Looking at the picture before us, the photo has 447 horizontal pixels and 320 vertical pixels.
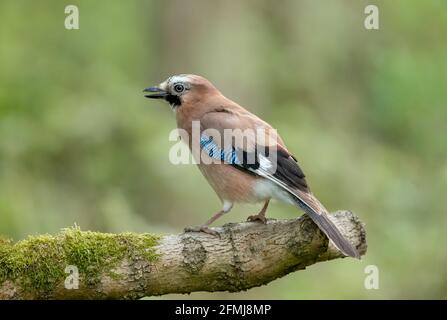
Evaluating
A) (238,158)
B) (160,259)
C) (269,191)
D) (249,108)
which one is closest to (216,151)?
(238,158)

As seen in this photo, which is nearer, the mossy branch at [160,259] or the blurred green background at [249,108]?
the mossy branch at [160,259]

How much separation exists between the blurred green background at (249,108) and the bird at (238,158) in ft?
8.11

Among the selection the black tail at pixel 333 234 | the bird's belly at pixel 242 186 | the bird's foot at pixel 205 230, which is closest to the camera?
the black tail at pixel 333 234

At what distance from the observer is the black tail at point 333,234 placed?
575 centimetres

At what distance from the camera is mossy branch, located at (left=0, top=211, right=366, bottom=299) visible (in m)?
5.39

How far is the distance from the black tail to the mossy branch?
3.2 inches

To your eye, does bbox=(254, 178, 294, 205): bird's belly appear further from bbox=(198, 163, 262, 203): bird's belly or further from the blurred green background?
the blurred green background

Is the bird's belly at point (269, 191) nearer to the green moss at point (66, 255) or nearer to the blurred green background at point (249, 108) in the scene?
the green moss at point (66, 255)

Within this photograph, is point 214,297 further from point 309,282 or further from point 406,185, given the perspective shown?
point 406,185

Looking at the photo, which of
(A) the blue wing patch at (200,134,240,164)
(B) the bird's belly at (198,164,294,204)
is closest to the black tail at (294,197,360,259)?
(B) the bird's belly at (198,164,294,204)

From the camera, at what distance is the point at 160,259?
5711 millimetres

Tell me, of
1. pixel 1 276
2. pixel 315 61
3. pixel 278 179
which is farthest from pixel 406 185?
pixel 1 276

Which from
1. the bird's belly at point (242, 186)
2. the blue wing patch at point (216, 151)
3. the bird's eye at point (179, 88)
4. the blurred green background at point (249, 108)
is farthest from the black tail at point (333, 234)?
the blurred green background at point (249, 108)

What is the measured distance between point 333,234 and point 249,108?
5.83 meters
